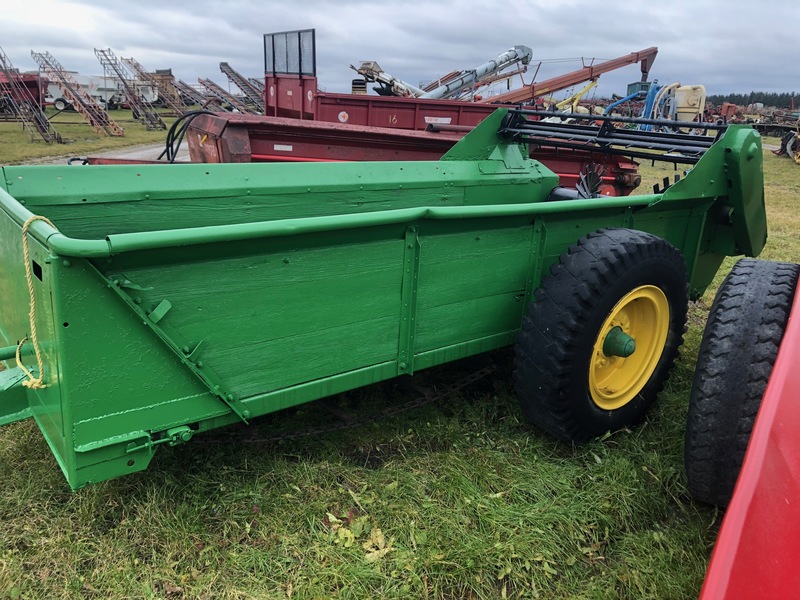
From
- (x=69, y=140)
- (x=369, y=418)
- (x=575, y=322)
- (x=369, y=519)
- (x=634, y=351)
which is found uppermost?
(x=575, y=322)

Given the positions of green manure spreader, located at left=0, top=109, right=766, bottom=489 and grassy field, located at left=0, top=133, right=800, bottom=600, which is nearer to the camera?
green manure spreader, located at left=0, top=109, right=766, bottom=489

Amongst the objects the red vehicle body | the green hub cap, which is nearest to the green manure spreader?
the green hub cap

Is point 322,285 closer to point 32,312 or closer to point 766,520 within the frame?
point 32,312

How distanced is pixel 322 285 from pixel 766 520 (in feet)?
4.87

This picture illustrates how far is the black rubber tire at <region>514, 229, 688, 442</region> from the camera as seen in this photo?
2.59m

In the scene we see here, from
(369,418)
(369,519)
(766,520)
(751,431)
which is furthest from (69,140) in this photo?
(766,520)

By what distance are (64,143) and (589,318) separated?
18982mm

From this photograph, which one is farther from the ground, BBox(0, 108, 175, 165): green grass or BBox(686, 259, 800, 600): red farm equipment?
BBox(686, 259, 800, 600): red farm equipment

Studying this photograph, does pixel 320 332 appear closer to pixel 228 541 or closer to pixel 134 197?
pixel 228 541

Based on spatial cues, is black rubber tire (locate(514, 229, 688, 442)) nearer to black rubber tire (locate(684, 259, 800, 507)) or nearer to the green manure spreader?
the green manure spreader

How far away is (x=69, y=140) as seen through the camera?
18656 mm

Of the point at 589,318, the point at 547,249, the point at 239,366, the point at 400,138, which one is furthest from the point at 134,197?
the point at 400,138

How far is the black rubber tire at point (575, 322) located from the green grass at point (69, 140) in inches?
510

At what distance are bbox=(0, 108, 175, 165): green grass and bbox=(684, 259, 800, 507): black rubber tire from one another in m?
13.6
